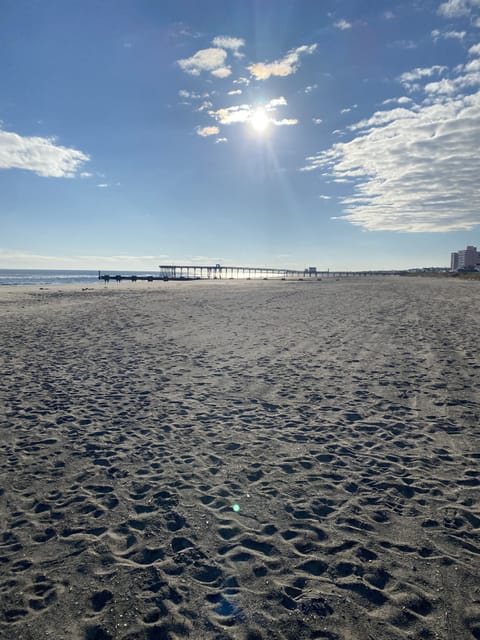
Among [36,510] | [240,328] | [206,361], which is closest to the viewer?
[36,510]

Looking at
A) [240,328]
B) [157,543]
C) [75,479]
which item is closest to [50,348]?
[240,328]

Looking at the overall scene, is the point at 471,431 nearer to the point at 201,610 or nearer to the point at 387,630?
the point at 387,630

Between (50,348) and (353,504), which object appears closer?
(353,504)

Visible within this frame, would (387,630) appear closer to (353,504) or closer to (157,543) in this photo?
(353,504)

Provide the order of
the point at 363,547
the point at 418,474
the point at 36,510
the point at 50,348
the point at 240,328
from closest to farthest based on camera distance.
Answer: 1. the point at 363,547
2. the point at 36,510
3. the point at 418,474
4. the point at 50,348
5. the point at 240,328

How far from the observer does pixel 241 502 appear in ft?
16.1

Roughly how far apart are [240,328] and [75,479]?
13.2 metres

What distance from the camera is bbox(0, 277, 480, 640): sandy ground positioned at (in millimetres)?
3350

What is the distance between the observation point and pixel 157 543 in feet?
13.8

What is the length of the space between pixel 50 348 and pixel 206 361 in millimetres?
6517

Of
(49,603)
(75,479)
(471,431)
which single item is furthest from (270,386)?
(49,603)

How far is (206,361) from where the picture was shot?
1201 cm

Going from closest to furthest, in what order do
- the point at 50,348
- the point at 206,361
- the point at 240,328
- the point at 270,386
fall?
the point at 270,386
the point at 206,361
the point at 50,348
the point at 240,328

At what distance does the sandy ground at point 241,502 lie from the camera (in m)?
3.35
